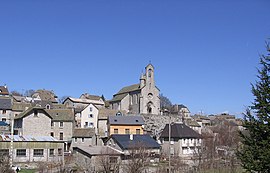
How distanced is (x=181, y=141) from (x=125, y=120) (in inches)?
428

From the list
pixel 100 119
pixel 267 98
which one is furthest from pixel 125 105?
pixel 267 98

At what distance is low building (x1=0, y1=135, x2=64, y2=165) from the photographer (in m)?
41.3

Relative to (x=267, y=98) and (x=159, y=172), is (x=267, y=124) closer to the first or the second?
(x=267, y=98)

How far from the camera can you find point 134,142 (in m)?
47.8

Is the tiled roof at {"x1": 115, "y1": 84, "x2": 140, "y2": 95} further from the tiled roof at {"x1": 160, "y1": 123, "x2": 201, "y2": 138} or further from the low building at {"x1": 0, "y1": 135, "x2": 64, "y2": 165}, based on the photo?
the low building at {"x1": 0, "y1": 135, "x2": 64, "y2": 165}

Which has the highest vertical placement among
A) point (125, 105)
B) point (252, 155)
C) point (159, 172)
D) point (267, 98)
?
point (125, 105)

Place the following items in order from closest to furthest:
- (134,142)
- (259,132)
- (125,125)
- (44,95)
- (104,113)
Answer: (259,132) → (134,142) → (125,125) → (104,113) → (44,95)

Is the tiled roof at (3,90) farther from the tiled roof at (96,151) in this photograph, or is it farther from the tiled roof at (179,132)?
the tiled roof at (96,151)

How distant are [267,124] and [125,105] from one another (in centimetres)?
6033

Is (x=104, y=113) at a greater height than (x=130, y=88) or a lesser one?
lesser

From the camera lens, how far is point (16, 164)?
40.2 m

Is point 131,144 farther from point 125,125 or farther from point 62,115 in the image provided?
point 62,115

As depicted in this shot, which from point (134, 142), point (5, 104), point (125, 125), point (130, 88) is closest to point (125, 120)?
point (125, 125)

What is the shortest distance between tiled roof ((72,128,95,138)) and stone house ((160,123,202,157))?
11706mm
